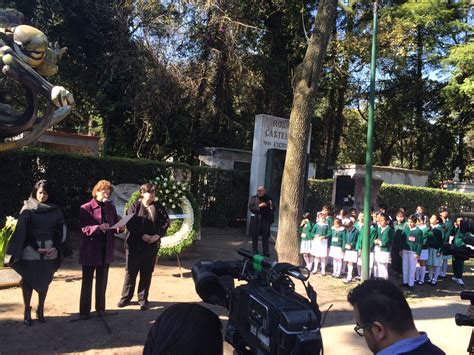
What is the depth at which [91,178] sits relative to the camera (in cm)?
1345

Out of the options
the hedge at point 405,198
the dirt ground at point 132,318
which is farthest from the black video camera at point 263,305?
the hedge at point 405,198

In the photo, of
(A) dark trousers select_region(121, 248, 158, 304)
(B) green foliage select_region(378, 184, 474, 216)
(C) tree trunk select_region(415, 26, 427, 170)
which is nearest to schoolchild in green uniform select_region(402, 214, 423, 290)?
(A) dark trousers select_region(121, 248, 158, 304)

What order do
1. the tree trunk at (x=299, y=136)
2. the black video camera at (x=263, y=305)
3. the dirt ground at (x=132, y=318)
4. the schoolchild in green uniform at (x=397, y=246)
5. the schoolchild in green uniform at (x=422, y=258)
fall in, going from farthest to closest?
the schoolchild in green uniform at (x=397, y=246), the schoolchild in green uniform at (x=422, y=258), the tree trunk at (x=299, y=136), the dirt ground at (x=132, y=318), the black video camera at (x=263, y=305)

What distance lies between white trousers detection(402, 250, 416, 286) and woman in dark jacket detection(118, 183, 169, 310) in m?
5.85

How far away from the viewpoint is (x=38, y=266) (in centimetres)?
570

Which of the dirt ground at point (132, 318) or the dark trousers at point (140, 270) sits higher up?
the dark trousers at point (140, 270)

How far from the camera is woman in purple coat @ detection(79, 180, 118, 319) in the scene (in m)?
6.02

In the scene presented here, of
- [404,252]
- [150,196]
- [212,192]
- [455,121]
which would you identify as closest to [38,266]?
[150,196]

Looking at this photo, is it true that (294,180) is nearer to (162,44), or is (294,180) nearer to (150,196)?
(150,196)

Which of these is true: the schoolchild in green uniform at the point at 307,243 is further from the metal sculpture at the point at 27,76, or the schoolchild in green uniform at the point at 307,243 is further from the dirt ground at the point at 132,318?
the metal sculpture at the point at 27,76

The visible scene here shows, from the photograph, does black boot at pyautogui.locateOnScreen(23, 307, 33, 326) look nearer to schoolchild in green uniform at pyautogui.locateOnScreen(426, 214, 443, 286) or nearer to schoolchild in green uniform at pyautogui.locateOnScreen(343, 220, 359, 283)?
schoolchild in green uniform at pyautogui.locateOnScreen(343, 220, 359, 283)

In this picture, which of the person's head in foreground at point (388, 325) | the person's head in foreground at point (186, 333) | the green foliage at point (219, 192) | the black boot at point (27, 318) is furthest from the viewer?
the green foliage at point (219, 192)

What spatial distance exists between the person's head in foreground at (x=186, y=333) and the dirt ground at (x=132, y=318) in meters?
4.06

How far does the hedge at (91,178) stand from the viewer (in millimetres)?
11930
